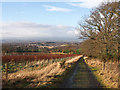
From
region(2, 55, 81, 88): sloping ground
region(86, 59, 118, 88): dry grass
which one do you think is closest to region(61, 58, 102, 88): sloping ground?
region(86, 59, 118, 88): dry grass

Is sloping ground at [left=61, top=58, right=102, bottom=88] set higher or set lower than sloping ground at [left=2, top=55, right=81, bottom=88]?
lower

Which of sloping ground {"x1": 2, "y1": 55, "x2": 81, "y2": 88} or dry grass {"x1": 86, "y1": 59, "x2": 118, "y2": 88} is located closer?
sloping ground {"x1": 2, "y1": 55, "x2": 81, "y2": 88}

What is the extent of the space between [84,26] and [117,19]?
12.7 m

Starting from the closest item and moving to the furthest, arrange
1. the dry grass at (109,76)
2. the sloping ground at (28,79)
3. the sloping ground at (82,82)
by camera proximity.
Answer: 1. the sloping ground at (28,79)
2. the sloping ground at (82,82)
3. the dry grass at (109,76)

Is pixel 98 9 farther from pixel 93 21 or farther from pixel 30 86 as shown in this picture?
pixel 30 86

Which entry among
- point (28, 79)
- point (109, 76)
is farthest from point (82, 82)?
point (28, 79)

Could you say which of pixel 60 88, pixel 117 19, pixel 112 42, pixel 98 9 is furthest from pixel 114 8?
pixel 60 88

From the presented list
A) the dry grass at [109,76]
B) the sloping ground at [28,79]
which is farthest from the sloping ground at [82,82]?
the sloping ground at [28,79]

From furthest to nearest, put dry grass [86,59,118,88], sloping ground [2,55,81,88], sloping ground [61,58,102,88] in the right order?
1. dry grass [86,59,118,88]
2. sloping ground [61,58,102,88]
3. sloping ground [2,55,81,88]

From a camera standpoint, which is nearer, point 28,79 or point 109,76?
point 28,79

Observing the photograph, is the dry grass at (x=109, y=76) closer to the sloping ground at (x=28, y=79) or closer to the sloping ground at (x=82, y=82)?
the sloping ground at (x=82, y=82)

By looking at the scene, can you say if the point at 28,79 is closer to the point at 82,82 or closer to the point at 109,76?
the point at 82,82

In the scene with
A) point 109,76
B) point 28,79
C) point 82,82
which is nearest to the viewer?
point 28,79

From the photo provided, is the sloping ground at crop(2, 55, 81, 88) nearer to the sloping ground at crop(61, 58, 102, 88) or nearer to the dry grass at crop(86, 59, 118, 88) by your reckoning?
the sloping ground at crop(61, 58, 102, 88)
